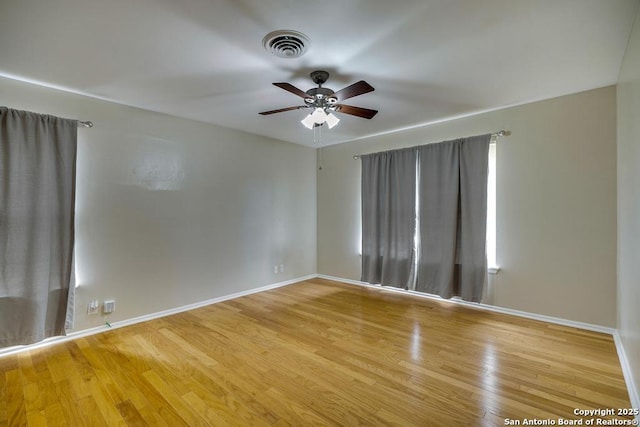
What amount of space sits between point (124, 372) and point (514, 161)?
4514 millimetres

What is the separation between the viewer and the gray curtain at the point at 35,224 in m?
2.62

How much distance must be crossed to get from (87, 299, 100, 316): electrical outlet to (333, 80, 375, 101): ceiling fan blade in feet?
10.8

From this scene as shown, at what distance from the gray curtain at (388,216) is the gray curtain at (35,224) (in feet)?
12.5

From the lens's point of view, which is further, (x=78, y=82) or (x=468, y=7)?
(x=78, y=82)

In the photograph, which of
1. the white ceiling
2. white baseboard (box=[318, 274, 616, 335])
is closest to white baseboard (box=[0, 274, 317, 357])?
white baseboard (box=[318, 274, 616, 335])

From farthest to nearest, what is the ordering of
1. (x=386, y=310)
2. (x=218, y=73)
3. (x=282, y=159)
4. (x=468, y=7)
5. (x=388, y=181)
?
1. (x=282, y=159)
2. (x=388, y=181)
3. (x=386, y=310)
4. (x=218, y=73)
5. (x=468, y=7)

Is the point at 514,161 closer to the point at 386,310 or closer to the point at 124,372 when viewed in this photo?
the point at 386,310

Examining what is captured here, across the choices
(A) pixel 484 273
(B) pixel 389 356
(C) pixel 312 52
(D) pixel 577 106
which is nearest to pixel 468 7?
(C) pixel 312 52

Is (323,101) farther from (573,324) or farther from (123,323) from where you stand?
(573,324)

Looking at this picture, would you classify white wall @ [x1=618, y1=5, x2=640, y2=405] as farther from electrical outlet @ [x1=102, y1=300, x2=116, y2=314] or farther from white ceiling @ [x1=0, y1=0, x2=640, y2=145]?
electrical outlet @ [x1=102, y1=300, x2=116, y2=314]

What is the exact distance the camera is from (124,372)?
235 cm

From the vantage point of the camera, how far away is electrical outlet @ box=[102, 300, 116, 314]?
125 inches

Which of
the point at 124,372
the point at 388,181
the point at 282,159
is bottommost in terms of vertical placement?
the point at 124,372

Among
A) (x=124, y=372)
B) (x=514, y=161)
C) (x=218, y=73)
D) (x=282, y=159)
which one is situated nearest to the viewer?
(x=124, y=372)
